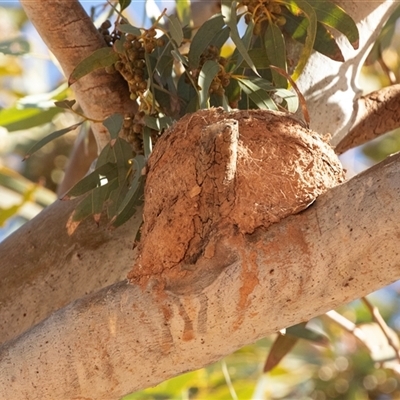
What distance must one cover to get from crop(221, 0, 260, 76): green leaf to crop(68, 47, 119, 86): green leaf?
8.7 inches

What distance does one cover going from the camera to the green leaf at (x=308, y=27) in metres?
1.37

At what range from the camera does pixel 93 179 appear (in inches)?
57.1

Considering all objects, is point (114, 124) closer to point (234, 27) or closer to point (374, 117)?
point (234, 27)

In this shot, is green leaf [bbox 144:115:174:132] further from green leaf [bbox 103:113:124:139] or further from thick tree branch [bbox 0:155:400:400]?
thick tree branch [bbox 0:155:400:400]

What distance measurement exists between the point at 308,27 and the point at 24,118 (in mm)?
975

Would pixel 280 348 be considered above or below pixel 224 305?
above

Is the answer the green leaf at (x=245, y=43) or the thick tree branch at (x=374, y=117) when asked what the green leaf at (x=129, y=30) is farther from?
the thick tree branch at (x=374, y=117)

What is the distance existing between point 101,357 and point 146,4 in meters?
0.85

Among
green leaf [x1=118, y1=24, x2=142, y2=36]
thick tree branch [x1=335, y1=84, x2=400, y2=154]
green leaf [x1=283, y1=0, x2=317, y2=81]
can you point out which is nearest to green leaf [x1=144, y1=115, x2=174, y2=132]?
green leaf [x1=118, y1=24, x2=142, y2=36]

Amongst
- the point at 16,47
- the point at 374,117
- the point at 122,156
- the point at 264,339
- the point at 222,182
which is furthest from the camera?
the point at 264,339

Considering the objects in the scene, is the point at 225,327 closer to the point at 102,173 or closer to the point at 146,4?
the point at 102,173

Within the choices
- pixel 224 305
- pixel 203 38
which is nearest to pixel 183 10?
pixel 203 38

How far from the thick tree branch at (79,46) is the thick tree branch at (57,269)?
22cm

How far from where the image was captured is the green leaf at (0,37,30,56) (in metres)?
1.82
